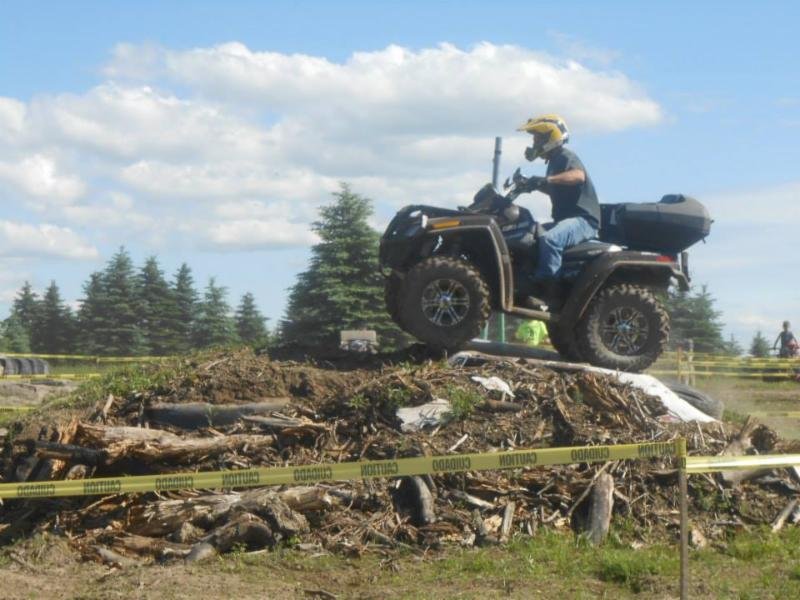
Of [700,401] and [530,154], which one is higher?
[530,154]

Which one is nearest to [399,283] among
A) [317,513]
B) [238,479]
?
[317,513]

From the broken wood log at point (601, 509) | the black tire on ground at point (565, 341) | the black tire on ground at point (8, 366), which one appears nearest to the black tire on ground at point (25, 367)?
the black tire on ground at point (8, 366)

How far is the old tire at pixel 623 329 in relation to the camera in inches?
469

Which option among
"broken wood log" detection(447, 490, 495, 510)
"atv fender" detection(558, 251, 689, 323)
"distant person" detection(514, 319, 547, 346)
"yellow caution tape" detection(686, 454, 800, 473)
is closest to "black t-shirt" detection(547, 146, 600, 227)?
"atv fender" detection(558, 251, 689, 323)

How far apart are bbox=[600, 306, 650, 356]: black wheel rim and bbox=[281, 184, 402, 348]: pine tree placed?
18790 millimetres

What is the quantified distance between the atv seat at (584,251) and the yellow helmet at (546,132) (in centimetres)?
108

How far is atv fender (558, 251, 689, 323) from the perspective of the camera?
462 inches

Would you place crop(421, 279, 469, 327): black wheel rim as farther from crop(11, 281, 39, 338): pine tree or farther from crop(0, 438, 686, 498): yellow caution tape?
crop(11, 281, 39, 338): pine tree

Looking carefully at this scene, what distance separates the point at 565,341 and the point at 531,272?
0.85 metres

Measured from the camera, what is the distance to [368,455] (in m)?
9.31

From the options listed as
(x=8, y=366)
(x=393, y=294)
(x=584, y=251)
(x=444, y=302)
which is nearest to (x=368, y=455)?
(x=444, y=302)

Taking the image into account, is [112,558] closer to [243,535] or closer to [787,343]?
[243,535]

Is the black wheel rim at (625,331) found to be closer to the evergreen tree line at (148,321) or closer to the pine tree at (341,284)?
the pine tree at (341,284)

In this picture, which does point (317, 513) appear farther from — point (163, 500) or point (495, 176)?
point (495, 176)
